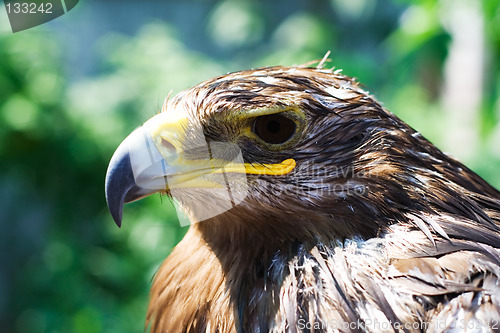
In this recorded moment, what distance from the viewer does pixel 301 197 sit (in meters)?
2.23

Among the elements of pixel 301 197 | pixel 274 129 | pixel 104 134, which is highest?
pixel 274 129

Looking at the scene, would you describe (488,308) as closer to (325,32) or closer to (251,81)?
(251,81)

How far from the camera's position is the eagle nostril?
2219 mm

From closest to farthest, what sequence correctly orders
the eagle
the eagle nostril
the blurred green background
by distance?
1. the eagle
2. the eagle nostril
3. the blurred green background

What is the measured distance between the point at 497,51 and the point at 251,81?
14.8ft

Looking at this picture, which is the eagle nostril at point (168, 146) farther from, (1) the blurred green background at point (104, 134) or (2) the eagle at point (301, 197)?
(1) the blurred green background at point (104, 134)

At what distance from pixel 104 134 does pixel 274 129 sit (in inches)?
181

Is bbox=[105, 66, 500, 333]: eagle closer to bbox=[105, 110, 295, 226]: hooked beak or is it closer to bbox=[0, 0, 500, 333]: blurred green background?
bbox=[105, 110, 295, 226]: hooked beak

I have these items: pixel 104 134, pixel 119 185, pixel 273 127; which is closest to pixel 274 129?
pixel 273 127

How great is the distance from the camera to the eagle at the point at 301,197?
2.09 metres

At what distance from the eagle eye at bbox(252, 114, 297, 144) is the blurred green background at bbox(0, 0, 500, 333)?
333 centimetres

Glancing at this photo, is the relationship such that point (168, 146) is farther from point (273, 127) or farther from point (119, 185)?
point (273, 127)

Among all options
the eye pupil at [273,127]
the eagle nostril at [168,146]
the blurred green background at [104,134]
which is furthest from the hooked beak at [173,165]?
the blurred green background at [104,134]

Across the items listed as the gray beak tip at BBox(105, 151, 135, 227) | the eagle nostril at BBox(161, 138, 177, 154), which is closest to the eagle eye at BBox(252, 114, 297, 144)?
the eagle nostril at BBox(161, 138, 177, 154)
